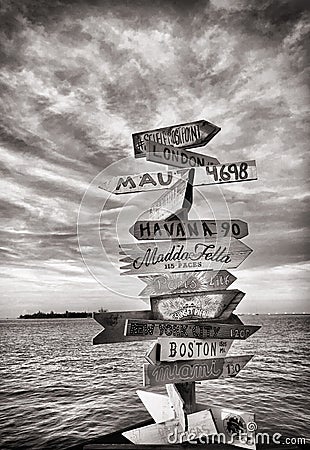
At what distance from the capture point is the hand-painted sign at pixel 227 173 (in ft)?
4.67

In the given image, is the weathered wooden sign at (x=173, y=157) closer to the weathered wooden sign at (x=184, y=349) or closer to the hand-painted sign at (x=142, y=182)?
the hand-painted sign at (x=142, y=182)

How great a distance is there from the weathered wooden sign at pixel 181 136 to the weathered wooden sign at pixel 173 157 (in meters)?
0.05

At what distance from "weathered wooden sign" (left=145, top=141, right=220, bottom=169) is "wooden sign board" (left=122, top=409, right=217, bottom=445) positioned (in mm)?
830

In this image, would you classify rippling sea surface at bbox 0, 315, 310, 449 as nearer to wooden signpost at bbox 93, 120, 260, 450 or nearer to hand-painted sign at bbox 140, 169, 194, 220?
wooden signpost at bbox 93, 120, 260, 450

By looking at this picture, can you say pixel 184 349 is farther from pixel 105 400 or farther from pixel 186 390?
pixel 105 400

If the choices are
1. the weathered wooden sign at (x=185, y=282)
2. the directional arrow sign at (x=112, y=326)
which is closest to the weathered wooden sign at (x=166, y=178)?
the weathered wooden sign at (x=185, y=282)

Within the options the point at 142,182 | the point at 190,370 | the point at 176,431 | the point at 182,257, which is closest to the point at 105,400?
the point at 176,431

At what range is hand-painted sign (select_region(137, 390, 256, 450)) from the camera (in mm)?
1391

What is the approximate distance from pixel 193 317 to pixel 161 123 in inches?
49.8

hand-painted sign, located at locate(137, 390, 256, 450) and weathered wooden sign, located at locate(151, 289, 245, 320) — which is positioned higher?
weathered wooden sign, located at locate(151, 289, 245, 320)

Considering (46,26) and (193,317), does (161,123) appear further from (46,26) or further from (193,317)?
(193,317)

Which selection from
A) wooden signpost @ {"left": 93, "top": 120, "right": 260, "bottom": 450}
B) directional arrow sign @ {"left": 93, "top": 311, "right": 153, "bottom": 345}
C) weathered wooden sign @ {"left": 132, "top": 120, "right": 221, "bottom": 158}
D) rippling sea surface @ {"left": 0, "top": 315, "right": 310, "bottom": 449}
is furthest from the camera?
rippling sea surface @ {"left": 0, "top": 315, "right": 310, "bottom": 449}

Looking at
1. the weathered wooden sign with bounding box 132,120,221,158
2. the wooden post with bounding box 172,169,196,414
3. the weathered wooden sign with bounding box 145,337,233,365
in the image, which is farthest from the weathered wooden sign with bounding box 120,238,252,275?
the weathered wooden sign with bounding box 132,120,221,158

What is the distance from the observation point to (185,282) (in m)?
1.43
